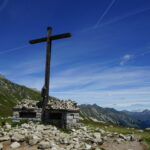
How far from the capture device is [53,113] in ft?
83.7

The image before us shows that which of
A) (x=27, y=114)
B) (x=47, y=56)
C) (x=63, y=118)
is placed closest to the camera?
(x=63, y=118)

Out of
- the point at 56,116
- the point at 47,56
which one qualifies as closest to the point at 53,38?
the point at 47,56

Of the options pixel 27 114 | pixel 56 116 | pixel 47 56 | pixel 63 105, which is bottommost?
pixel 56 116

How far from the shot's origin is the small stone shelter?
24.5 m

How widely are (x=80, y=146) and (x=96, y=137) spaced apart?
3.53 m

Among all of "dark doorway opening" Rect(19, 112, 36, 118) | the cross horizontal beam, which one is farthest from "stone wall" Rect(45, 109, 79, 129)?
the cross horizontal beam

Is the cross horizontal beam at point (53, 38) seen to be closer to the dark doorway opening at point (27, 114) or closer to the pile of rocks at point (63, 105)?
the pile of rocks at point (63, 105)

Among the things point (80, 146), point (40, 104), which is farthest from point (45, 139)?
point (40, 104)

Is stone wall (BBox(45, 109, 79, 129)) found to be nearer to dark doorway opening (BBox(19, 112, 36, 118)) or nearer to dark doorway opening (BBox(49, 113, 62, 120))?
dark doorway opening (BBox(49, 113, 62, 120))

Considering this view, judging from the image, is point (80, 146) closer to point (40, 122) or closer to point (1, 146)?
point (1, 146)

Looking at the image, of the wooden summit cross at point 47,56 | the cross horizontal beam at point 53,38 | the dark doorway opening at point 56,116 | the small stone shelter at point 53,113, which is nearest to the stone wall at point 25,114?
the small stone shelter at point 53,113

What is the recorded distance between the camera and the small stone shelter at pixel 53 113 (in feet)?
80.5

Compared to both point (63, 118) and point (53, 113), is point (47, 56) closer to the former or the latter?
point (53, 113)

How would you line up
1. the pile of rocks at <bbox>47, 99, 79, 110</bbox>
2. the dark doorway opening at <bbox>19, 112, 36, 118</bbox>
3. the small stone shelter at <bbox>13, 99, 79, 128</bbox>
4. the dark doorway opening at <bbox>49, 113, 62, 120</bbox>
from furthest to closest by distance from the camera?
the dark doorway opening at <bbox>19, 112, 36, 118</bbox>, the dark doorway opening at <bbox>49, 113, 62, 120</bbox>, the pile of rocks at <bbox>47, 99, 79, 110</bbox>, the small stone shelter at <bbox>13, 99, 79, 128</bbox>
